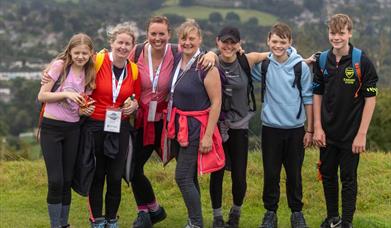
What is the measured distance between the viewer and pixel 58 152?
5266 millimetres

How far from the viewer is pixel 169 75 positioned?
5.55 metres

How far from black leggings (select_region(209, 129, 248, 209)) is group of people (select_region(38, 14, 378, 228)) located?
0.03 feet

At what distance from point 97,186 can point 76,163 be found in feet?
1.17

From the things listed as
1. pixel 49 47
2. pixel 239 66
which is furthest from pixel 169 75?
pixel 49 47

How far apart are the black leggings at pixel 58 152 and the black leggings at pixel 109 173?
225 millimetres

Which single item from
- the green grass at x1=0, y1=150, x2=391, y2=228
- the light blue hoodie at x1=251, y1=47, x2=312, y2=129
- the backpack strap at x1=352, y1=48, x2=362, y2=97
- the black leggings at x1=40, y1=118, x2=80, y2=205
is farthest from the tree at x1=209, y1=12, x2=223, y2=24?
the black leggings at x1=40, y1=118, x2=80, y2=205

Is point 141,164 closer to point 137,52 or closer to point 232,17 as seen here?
point 137,52

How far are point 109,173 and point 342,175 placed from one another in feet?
7.05

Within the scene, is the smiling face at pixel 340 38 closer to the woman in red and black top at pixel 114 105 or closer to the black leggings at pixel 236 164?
the black leggings at pixel 236 164

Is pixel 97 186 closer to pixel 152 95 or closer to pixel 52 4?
pixel 152 95

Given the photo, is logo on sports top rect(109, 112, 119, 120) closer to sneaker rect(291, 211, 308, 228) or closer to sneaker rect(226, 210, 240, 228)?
sneaker rect(226, 210, 240, 228)

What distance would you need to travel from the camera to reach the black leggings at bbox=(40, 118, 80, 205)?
524cm

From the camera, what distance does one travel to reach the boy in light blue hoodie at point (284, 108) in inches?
214

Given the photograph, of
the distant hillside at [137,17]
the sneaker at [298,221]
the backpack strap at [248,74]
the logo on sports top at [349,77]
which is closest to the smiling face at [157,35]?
the backpack strap at [248,74]
